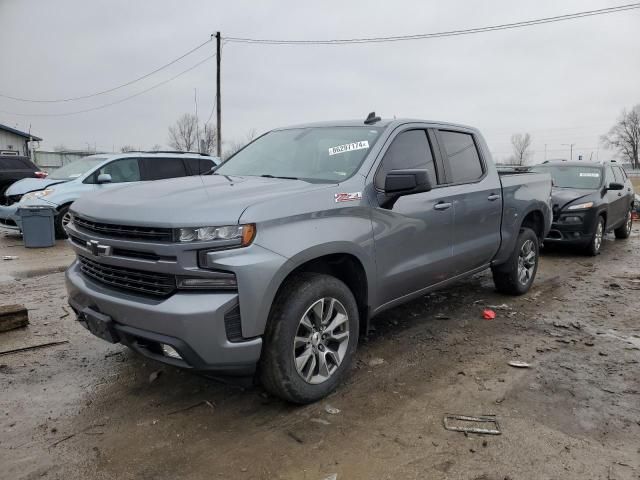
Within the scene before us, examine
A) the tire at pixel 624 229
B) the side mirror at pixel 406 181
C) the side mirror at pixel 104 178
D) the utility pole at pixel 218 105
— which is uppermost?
the utility pole at pixel 218 105

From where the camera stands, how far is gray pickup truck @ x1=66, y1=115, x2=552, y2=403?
9.01 ft

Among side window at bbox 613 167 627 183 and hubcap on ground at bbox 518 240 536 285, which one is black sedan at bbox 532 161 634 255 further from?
hubcap on ground at bbox 518 240 536 285

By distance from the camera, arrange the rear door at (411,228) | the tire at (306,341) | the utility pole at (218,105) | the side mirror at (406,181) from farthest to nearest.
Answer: the utility pole at (218,105), the rear door at (411,228), the side mirror at (406,181), the tire at (306,341)

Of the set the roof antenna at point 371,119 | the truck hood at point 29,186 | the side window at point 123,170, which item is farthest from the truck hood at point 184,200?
the truck hood at point 29,186

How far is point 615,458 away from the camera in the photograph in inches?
108

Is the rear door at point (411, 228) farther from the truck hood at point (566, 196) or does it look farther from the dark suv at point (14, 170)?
the dark suv at point (14, 170)

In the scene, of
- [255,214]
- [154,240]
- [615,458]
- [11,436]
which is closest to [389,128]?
[255,214]

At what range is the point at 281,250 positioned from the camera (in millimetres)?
2908

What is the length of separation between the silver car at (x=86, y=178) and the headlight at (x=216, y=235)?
25.1ft

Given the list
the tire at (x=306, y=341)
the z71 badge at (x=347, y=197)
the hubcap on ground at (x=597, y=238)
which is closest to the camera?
the tire at (x=306, y=341)

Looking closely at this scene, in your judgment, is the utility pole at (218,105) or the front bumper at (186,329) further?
the utility pole at (218,105)

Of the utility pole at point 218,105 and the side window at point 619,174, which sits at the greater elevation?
the utility pole at point 218,105

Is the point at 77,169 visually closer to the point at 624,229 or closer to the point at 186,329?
the point at 186,329

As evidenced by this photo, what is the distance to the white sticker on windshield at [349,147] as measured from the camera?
3.91 m
